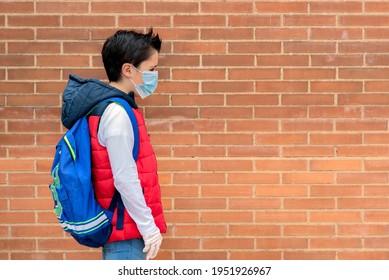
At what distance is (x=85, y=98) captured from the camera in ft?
8.43

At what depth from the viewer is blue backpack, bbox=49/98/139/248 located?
252 cm

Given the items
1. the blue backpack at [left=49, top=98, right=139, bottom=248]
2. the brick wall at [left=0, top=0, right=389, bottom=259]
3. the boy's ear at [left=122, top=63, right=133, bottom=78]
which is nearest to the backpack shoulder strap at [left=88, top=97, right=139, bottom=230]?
the blue backpack at [left=49, top=98, right=139, bottom=248]

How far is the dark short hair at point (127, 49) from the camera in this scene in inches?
106

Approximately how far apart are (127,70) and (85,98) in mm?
259

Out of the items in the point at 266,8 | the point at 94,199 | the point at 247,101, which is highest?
the point at 266,8

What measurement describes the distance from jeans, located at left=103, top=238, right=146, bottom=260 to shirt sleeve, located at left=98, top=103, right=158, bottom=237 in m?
0.10

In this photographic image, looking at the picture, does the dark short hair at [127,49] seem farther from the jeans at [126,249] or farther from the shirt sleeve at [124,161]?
the jeans at [126,249]

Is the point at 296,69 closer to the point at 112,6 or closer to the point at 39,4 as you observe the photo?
the point at 112,6

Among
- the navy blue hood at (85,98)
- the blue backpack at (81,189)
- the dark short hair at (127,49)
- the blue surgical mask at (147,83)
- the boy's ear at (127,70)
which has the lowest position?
the blue backpack at (81,189)

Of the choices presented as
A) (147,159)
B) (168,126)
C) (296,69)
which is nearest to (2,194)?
(168,126)

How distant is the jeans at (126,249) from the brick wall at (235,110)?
1.25m

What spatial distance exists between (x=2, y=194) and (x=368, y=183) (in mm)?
2395

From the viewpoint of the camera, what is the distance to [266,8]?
379cm

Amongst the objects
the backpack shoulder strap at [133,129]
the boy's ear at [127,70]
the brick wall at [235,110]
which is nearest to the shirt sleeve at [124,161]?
the backpack shoulder strap at [133,129]
